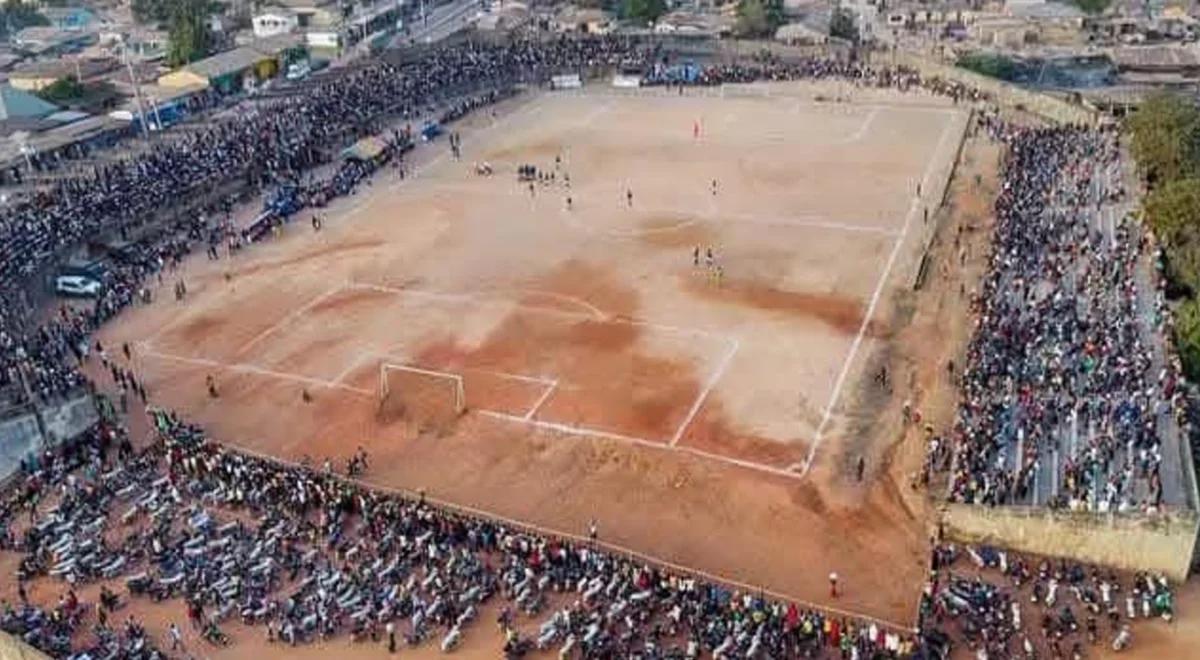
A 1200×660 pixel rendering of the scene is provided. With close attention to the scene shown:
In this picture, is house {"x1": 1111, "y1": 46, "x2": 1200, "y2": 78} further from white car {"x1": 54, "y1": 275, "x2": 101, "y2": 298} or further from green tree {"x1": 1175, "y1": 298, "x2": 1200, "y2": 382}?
white car {"x1": 54, "y1": 275, "x2": 101, "y2": 298}

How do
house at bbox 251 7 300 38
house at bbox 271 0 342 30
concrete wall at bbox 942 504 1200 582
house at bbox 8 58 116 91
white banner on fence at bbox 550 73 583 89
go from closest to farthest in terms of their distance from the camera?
concrete wall at bbox 942 504 1200 582 → house at bbox 8 58 116 91 → white banner on fence at bbox 550 73 583 89 → house at bbox 251 7 300 38 → house at bbox 271 0 342 30

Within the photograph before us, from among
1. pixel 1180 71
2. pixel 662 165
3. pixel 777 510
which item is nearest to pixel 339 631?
pixel 777 510

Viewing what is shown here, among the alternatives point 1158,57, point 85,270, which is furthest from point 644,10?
point 85,270

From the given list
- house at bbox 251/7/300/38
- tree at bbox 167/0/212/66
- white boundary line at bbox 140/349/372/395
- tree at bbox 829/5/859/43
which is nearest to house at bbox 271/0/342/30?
house at bbox 251/7/300/38

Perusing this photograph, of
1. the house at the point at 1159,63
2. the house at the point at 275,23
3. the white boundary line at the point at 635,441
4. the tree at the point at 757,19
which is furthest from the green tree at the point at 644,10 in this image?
the white boundary line at the point at 635,441

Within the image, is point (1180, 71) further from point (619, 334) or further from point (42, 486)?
point (42, 486)

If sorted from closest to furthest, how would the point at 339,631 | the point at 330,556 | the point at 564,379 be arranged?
the point at 339,631, the point at 330,556, the point at 564,379
